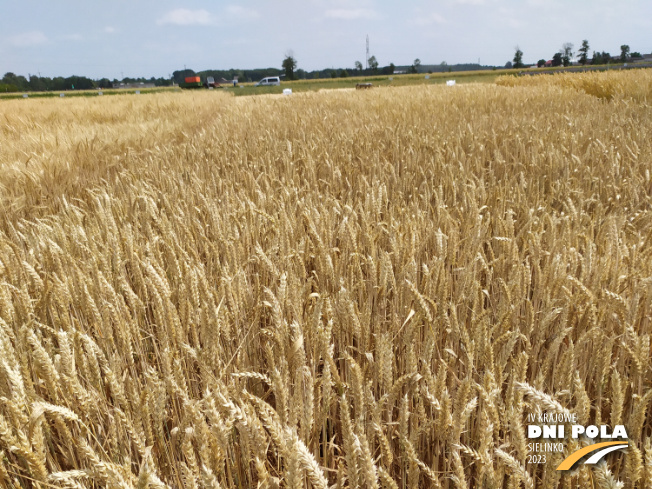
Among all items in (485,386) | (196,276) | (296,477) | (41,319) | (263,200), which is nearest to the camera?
(296,477)

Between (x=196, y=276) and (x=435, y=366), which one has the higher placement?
(x=196, y=276)

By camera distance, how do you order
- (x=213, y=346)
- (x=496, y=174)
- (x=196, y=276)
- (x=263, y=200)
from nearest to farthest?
(x=213, y=346), (x=196, y=276), (x=263, y=200), (x=496, y=174)

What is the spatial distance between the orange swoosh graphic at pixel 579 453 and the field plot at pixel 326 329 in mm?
34

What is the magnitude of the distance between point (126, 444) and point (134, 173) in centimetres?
239

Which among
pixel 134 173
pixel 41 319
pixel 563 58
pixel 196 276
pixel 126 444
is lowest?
pixel 126 444

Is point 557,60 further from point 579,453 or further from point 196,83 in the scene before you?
point 579,453

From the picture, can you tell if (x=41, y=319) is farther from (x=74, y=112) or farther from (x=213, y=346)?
(x=74, y=112)

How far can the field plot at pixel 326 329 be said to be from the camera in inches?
28.1

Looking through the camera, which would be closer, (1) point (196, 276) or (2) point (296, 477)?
(2) point (296, 477)

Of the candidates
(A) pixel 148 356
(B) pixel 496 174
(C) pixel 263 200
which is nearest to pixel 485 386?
(A) pixel 148 356

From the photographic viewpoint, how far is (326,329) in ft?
2.84

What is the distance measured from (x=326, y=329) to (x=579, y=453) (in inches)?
→ 19.5

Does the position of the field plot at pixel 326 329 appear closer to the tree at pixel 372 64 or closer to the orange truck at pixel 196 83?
the orange truck at pixel 196 83

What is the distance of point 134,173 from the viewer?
292 cm
